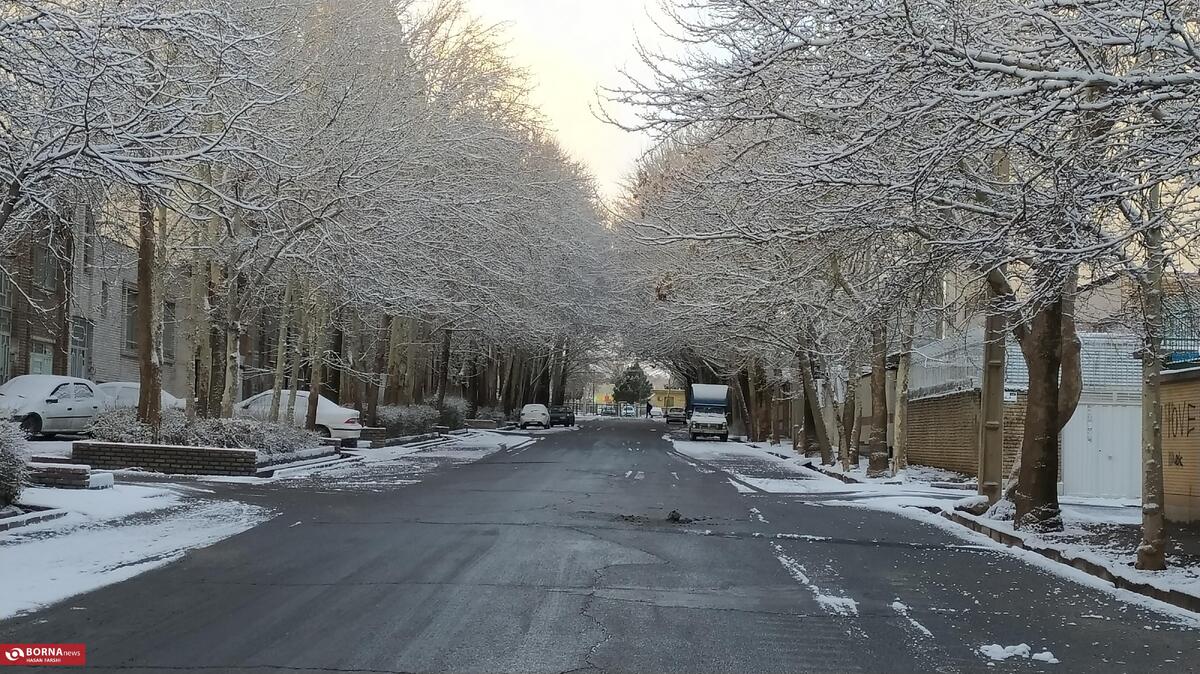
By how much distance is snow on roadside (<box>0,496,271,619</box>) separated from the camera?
30.7 feet

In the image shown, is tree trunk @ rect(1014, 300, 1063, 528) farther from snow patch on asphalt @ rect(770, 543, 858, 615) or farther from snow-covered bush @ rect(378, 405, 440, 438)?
snow-covered bush @ rect(378, 405, 440, 438)

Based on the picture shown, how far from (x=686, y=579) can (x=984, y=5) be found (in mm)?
6611

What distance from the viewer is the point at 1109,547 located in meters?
13.5

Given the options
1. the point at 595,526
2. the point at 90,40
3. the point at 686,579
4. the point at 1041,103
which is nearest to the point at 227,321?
the point at 595,526

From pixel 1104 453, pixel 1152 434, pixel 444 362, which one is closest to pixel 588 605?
pixel 1152 434

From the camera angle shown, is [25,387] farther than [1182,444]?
Yes

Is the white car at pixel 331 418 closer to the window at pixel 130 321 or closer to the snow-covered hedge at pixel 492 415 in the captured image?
the window at pixel 130 321

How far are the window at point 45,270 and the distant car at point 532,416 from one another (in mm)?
28440

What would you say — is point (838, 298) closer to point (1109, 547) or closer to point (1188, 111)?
point (1109, 547)

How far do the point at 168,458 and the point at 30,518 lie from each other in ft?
28.2

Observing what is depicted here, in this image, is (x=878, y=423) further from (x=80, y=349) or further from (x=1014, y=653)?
(x=80, y=349)

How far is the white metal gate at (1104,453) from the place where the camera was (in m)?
20.5

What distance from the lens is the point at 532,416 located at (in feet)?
206

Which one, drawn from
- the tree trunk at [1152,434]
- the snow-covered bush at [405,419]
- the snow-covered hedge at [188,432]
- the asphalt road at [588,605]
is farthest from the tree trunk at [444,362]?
the tree trunk at [1152,434]
